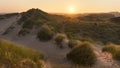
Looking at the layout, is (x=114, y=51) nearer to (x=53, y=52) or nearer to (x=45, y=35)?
(x=53, y=52)

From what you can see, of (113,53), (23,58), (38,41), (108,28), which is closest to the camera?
(23,58)

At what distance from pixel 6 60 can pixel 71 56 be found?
25.3ft

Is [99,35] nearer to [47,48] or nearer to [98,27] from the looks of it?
[98,27]

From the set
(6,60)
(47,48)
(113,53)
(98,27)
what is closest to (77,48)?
(113,53)

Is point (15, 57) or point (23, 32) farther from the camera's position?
point (23, 32)

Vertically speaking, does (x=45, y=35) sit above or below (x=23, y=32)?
above

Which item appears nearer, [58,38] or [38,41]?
[58,38]

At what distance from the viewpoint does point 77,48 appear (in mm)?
16391

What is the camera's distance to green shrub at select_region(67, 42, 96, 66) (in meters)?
15.4

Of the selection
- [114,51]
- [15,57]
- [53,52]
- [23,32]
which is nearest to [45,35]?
[53,52]

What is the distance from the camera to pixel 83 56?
15.6m

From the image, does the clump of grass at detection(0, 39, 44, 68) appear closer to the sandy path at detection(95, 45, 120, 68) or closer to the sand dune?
the sand dune

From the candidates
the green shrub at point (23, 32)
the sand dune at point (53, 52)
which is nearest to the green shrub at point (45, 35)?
the sand dune at point (53, 52)

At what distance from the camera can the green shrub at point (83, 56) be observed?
15359 millimetres
